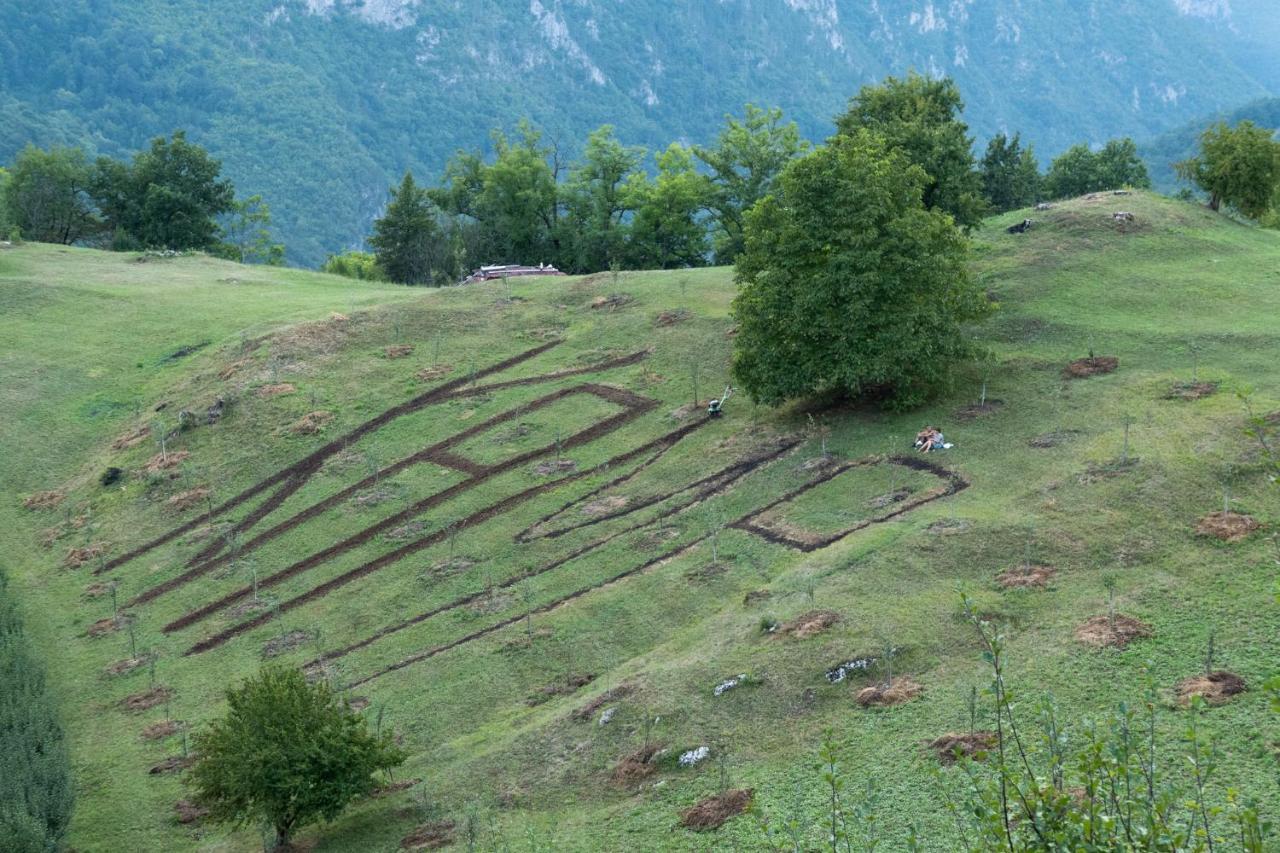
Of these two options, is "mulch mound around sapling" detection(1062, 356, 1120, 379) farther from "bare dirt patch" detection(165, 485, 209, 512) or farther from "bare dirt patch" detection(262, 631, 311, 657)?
"bare dirt patch" detection(165, 485, 209, 512)

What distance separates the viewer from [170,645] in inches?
1821

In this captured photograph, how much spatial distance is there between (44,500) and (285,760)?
33.5 m

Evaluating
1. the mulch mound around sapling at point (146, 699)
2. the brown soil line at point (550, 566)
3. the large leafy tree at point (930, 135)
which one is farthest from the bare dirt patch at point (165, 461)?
the large leafy tree at point (930, 135)

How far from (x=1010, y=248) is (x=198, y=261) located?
56.3m

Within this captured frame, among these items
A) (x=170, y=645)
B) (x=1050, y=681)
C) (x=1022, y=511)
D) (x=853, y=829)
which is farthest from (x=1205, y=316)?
(x=170, y=645)

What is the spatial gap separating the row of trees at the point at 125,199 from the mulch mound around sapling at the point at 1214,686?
91862mm

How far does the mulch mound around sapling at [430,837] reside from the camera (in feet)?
99.5

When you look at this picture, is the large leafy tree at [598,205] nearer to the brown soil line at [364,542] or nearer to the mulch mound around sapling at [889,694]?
the brown soil line at [364,542]

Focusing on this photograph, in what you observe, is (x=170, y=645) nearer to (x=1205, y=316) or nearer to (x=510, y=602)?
(x=510, y=602)

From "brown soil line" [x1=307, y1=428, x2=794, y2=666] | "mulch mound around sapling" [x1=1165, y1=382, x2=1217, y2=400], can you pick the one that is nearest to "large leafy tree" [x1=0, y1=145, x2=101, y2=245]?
"brown soil line" [x1=307, y1=428, x2=794, y2=666]

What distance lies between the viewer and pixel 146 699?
140ft

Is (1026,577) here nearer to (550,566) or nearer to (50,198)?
(550,566)

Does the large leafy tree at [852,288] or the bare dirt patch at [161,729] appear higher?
the large leafy tree at [852,288]

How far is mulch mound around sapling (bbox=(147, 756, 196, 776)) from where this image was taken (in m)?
38.0
